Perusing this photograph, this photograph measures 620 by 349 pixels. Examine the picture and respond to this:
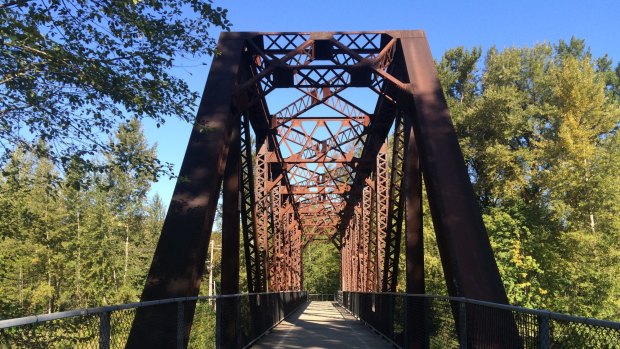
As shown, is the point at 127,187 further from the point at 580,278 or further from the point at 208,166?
the point at 208,166

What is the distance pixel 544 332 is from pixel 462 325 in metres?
2.40

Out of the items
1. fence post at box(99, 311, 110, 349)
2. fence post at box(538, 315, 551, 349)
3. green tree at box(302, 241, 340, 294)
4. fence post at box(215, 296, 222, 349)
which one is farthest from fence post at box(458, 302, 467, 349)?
green tree at box(302, 241, 340, 294)

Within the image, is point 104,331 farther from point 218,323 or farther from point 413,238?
point 413,238

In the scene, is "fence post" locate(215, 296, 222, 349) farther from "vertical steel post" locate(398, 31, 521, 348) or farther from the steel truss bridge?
"vertical steel post" locate(398, 31, 521, 348)

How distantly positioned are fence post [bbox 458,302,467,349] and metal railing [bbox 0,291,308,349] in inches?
139

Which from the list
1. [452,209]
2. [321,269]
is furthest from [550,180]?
[321,269]

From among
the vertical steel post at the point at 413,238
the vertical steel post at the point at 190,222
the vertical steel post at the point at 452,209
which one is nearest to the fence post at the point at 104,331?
the vertical steel post at the point at 190,222

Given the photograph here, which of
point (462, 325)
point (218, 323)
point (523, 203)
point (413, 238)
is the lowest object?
point (218, 323)

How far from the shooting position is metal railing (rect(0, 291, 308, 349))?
3.62 meters

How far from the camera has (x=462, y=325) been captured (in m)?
6.52

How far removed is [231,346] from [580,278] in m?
22.3

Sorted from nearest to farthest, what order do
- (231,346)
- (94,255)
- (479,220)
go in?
(479,220) → (231,346) → (94,255)

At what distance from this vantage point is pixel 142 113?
22.7 feet

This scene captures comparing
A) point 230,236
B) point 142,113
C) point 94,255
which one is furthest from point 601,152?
point 94,255
